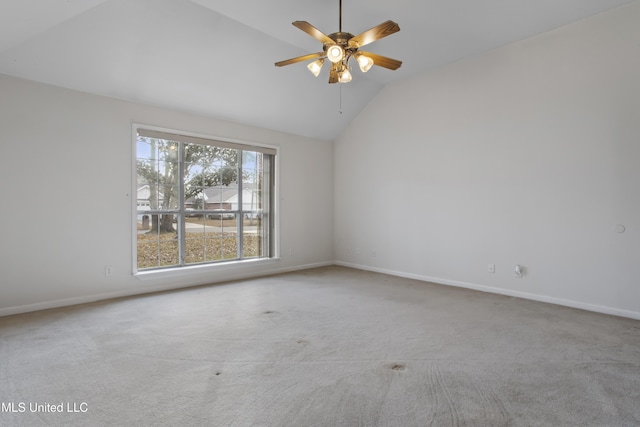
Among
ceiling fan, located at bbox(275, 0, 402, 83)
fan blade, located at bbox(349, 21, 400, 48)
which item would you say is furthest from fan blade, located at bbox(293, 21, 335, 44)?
fan blade, located at bbox(349, 21, 400, 48)

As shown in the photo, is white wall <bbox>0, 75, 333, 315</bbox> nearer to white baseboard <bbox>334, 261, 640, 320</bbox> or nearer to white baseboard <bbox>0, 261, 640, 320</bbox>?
white baseboard <bbox>0, 261, 640, 320</bbox>

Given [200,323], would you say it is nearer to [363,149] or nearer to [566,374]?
[566,374]

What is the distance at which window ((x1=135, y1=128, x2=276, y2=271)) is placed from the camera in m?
4.30

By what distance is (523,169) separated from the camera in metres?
3.97

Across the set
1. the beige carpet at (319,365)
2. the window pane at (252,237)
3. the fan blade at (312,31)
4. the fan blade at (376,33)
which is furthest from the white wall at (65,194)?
the fan blade at (376,33)

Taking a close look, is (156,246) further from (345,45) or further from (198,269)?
(345,45)

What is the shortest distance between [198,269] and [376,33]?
369 cm

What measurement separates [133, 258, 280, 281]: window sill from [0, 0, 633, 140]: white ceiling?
2.17 meters

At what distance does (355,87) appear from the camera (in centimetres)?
523

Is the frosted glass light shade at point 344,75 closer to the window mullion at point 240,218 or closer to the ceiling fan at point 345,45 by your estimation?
the ceiling fan at point 345,45

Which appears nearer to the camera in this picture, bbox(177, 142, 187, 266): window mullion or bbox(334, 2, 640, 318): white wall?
bbox(334, 2, 640, 318): white wall

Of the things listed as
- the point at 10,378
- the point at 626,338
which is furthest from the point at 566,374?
the point at 10,378

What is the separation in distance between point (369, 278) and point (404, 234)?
899 mm

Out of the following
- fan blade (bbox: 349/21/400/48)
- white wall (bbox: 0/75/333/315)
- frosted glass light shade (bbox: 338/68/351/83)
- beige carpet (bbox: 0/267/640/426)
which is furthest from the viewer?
white wall (bbox: 0/75/333/315)
